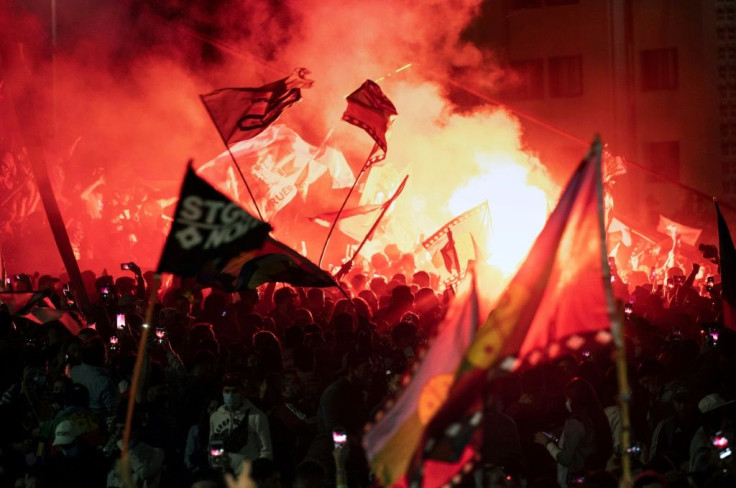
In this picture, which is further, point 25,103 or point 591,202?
point 25,103

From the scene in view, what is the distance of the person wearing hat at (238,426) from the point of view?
7.28m

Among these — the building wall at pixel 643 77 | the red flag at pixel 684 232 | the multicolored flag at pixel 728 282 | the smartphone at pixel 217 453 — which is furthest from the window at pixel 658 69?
the smartphone at pixel 217 453

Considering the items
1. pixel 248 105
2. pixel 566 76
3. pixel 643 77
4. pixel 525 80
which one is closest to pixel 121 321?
pixel 248 105

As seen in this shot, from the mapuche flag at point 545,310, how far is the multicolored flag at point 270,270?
278cm

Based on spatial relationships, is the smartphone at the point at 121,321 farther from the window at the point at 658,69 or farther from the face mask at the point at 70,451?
→ the window at the point at 658,69

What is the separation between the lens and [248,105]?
12430mm

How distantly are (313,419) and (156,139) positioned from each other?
17131mm

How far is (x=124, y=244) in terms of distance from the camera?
67.8 ft

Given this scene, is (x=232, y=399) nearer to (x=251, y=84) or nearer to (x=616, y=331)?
(x=616, y=331)

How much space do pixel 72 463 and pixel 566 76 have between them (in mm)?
27595

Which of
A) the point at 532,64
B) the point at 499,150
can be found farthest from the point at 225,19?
the point at 532,64

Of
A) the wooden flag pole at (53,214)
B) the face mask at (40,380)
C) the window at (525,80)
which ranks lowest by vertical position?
the face mask at (40,380)

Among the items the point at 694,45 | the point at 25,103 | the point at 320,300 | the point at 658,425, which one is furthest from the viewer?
the point at 694,45

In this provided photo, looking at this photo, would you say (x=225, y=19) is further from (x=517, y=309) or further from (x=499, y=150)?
(x=517, y=309)
